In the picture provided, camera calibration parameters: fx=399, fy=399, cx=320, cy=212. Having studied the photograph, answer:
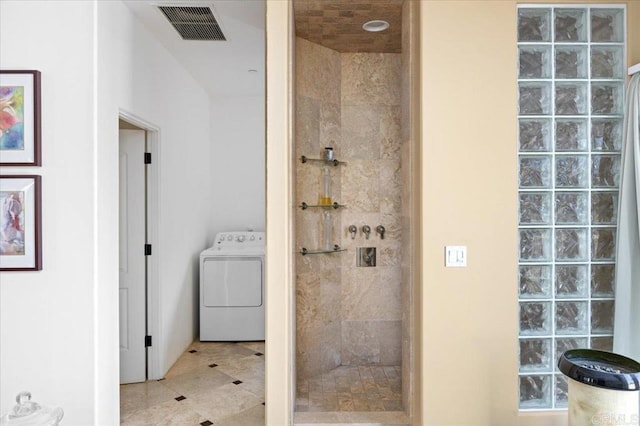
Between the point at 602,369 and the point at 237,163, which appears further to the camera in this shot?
the point at 237,163

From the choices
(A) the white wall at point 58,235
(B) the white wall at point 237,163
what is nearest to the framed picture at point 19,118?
(A) the white wall at point 58,235

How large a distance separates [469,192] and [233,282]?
2.72m

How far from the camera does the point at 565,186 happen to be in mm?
2217

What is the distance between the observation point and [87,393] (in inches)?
89.6

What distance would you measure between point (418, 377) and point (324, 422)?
697 millimetres

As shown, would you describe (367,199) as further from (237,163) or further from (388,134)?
(237,163)

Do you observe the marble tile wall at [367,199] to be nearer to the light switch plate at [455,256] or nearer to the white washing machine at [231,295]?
the white washing machine at [231,295]

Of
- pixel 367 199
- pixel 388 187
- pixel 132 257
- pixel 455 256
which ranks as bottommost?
A: pixel 132 257

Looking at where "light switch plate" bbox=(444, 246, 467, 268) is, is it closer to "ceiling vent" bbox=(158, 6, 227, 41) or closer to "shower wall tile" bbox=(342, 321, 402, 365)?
"shower wall tile" bbox=(342, 321, 402, 365)

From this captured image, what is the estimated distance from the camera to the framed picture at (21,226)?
2217mm

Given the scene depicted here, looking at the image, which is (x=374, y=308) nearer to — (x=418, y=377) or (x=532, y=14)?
(x=418, y=377)

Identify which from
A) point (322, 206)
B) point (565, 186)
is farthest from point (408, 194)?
point (322, 206)

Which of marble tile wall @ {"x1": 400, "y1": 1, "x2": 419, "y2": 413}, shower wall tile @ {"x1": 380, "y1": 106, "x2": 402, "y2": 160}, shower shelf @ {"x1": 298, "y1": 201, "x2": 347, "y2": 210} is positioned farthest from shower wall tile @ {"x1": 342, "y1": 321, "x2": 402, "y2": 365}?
shower wall tile @ {"x1": 380, "y1": 106, "x2": 402, "y2": 160}

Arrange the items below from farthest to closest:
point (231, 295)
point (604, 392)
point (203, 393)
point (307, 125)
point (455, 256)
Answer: point (231, 295), point (307, 125), point (203, 393), point (455, 256), point (604, 392)
